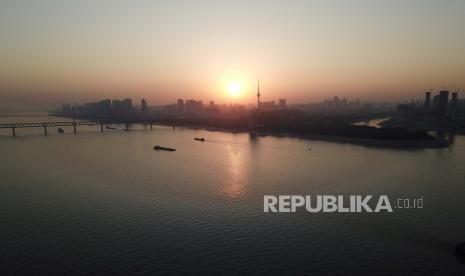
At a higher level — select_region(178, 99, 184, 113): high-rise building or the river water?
select_region(178, 99, 184, 113): high-rise building

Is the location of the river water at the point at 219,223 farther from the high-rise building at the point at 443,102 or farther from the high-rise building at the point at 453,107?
the high-rise building at the point at 443,102

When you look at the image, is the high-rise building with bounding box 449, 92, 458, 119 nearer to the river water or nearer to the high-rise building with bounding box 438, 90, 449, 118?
the high-rise building with bounding box 438, 90, 449, 118

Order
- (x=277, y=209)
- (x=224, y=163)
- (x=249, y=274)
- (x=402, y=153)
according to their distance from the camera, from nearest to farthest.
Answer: (x=249, y=274), (x=277, y=209), (x=224, y=163), (x=402, y=153)

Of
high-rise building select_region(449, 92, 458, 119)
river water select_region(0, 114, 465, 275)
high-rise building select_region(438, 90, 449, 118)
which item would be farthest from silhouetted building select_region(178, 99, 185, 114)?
river water select_region(0, 114, 465, 275)

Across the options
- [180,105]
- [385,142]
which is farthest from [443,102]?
[180,105]

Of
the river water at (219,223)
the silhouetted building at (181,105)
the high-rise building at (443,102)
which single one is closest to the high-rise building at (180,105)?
the silhouetted building at (181,105)

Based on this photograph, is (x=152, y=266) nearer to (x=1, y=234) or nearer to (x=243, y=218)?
(x=243, y=218)

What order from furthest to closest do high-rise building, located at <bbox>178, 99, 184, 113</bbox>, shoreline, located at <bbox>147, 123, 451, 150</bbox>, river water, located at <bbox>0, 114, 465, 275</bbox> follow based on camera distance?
high-rise building, located at <bbox>178, 99, 184, 113</bbox> < shoreline, located at <bbox>147, 123, 451, 150</bbox> < river water, located at <bbox>0, 114, 465, 275</bbox>

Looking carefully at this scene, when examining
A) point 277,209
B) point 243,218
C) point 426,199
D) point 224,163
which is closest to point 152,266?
point 243,218
